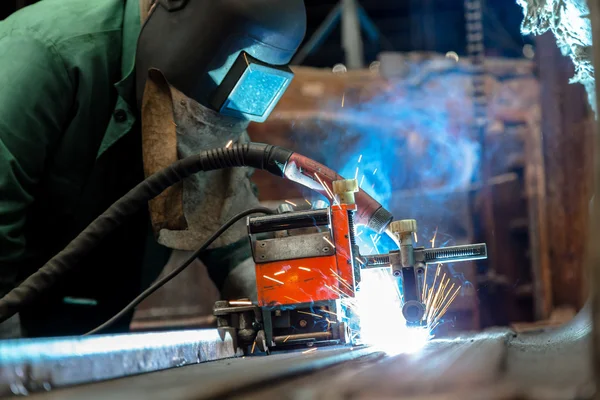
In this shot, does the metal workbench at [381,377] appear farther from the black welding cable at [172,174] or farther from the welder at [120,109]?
the welder at [120,109]

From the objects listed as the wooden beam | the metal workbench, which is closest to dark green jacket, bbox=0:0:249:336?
the metal workbench

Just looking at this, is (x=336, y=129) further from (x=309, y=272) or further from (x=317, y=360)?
(x=317, y=360)

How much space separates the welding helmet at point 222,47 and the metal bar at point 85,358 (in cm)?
95

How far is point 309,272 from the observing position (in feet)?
6.00

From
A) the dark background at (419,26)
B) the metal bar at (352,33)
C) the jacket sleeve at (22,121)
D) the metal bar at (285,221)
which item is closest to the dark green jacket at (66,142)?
the jacket sleeve at (22,121)

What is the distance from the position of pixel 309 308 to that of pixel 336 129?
338 cm

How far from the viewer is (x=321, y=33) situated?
5.82m

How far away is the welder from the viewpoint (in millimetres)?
2117

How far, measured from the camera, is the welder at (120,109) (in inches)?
83.4

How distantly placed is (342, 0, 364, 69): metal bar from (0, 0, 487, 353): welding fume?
10.9ft

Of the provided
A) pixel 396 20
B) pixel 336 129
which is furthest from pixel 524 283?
pixel 396 20

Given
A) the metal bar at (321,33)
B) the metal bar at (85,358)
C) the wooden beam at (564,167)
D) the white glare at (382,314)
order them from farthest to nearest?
1. the metal bar at (321,33)
2. the wooden beam at (564,167)
3. the white glare at (382,314)
4. the metal bar at (85,358)

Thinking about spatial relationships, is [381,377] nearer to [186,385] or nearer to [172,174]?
[186,385]

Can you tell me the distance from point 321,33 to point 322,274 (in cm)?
433
